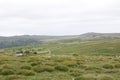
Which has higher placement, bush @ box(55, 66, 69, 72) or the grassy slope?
bush @ box(55, 66, 69, 72)

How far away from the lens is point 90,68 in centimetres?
2878

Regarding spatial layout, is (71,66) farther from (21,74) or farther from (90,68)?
(21,74)

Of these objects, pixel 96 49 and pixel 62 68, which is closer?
pixel 62 68

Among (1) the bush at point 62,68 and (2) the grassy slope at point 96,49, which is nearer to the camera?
(1) the bush at point 62,68

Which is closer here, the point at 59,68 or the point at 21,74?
the point at 21,74

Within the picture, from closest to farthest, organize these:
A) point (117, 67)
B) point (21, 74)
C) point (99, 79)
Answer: point (99, 79), point (21, 74), point (117, 67)

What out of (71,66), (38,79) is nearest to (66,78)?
(38,79)

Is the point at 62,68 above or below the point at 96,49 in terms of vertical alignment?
above

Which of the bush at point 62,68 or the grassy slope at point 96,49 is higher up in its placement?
the bush at point 62,68

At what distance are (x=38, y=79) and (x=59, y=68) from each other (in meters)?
6.63

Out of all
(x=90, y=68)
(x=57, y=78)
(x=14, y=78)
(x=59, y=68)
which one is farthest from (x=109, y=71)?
(x=14, y=78)

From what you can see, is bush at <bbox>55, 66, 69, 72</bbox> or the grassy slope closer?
bush at <bbox>55, 66, 69, 72</bbox>

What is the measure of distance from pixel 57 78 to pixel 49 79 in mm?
729

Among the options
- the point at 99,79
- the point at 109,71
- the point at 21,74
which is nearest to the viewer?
the point at 99,79
